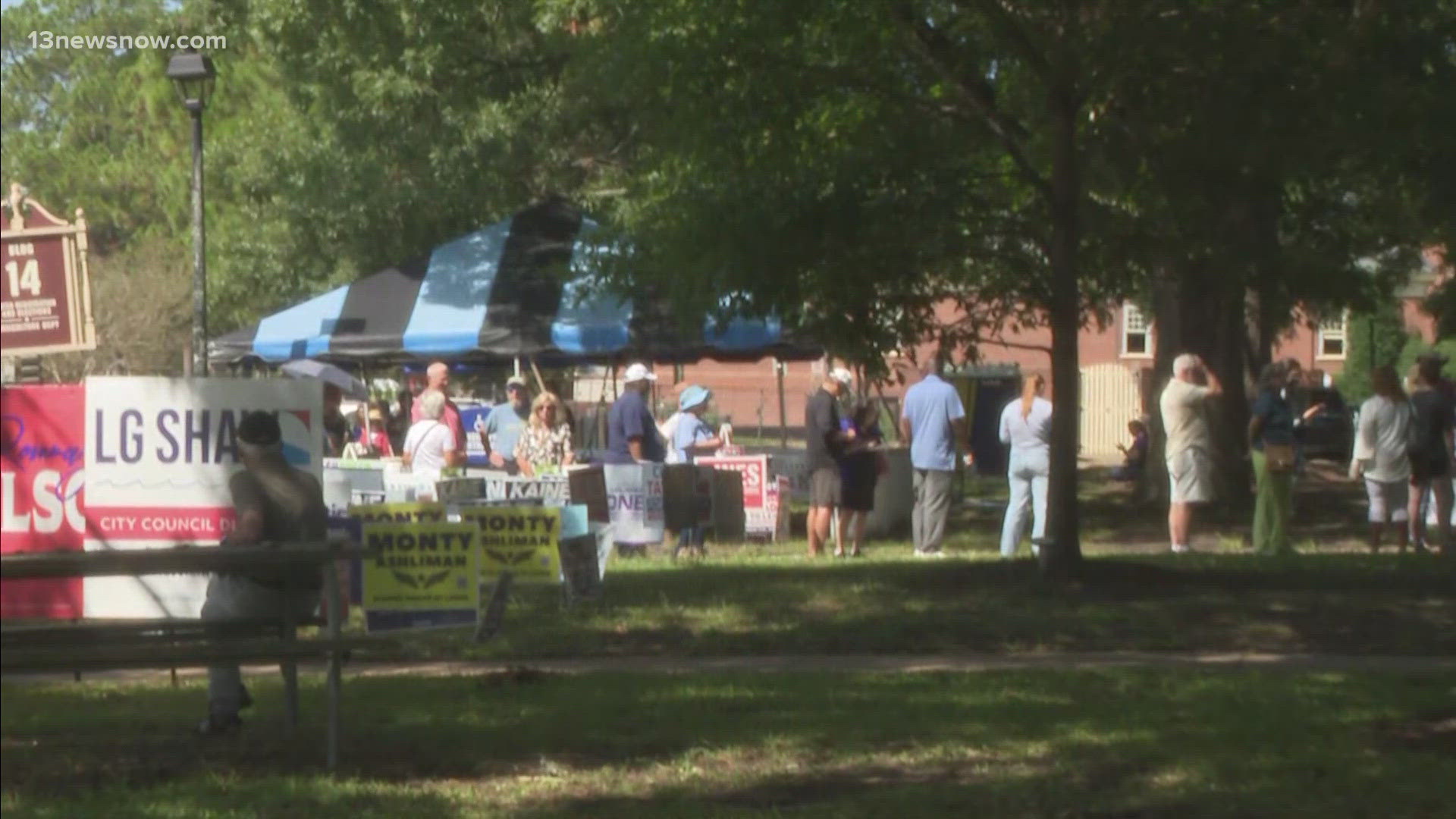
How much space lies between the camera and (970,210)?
1339cm

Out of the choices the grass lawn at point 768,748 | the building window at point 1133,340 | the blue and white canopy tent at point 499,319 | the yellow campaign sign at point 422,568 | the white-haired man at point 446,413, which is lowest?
the grass lawn at point 768,748

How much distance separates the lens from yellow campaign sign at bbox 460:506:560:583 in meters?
11.4

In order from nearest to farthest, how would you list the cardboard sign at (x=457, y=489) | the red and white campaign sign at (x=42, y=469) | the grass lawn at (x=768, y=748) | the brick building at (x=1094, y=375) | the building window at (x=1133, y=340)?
the grass lawn at (x=768, y=748), the red and white campaign sign at (x=42, y=469), the cardboard sign at (x=457, y=489), the brick building at (x=1094, y=375), the building window at (x=1133, y=340)

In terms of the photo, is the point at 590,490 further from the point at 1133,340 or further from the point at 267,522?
the point at 1133,340

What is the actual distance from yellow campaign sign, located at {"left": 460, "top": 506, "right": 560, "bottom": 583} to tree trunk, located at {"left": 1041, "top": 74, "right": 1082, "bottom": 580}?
3493mm

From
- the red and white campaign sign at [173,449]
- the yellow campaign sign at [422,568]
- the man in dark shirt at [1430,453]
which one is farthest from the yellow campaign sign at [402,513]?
the man in dark shirt at [1430,453]

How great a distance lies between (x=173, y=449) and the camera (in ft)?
34.7

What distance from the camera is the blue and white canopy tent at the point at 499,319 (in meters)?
20.5

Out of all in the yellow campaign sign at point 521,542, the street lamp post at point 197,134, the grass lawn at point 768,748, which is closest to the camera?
the grass lawn at point 768,748

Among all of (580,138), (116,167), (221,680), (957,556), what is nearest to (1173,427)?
(957,556)

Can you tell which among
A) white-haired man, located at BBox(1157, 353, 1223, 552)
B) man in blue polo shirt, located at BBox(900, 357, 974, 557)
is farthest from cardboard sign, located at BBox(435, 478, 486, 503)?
white-haired man, located at BBox(1157, 353, 1223, 552)
